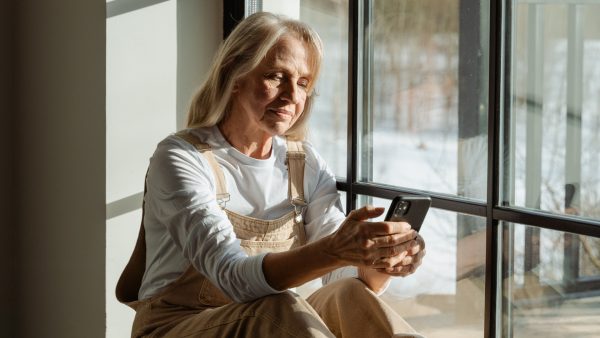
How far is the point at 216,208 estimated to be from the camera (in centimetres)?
187

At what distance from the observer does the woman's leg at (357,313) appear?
67.5 inches

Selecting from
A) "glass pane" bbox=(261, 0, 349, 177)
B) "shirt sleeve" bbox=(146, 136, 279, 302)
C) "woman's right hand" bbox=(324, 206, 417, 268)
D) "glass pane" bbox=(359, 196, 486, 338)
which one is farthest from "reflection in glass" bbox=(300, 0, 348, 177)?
"woman's right hand" bbox=(324, 206, 417, 268)

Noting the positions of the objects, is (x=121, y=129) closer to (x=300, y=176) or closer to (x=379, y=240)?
(x=300, y=176)

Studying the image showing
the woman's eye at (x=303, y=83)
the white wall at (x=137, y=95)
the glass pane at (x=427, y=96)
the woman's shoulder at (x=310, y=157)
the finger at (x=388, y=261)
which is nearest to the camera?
the finger at (x=388, y=261)

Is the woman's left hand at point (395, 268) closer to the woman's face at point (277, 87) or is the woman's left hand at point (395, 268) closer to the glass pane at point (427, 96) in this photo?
the glass pane at point (427, 96)

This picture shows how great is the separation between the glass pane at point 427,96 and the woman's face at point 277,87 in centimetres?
28

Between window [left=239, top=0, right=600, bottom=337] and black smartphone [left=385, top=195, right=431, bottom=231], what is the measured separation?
19cm

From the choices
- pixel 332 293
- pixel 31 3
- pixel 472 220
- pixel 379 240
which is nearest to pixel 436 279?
pixel 472 220

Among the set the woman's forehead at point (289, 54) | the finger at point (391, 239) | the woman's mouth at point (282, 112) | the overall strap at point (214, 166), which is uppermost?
the woman's forehead at point (289, 54)

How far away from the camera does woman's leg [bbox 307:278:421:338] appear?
171cm

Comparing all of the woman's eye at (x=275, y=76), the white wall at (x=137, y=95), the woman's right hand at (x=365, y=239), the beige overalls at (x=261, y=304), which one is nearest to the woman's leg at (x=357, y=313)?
the beige overalls at (x=261, y=304)

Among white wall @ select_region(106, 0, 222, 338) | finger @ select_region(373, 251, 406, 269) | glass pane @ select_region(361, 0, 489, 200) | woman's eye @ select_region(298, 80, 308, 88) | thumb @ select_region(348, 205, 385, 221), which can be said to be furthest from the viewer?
white wall @ select_region(106, 0, 222, 338)

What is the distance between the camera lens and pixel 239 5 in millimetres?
2748

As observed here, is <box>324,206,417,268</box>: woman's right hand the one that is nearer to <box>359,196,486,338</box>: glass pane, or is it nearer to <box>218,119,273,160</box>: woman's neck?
<box>359,196,486,338</box>: glass pane
